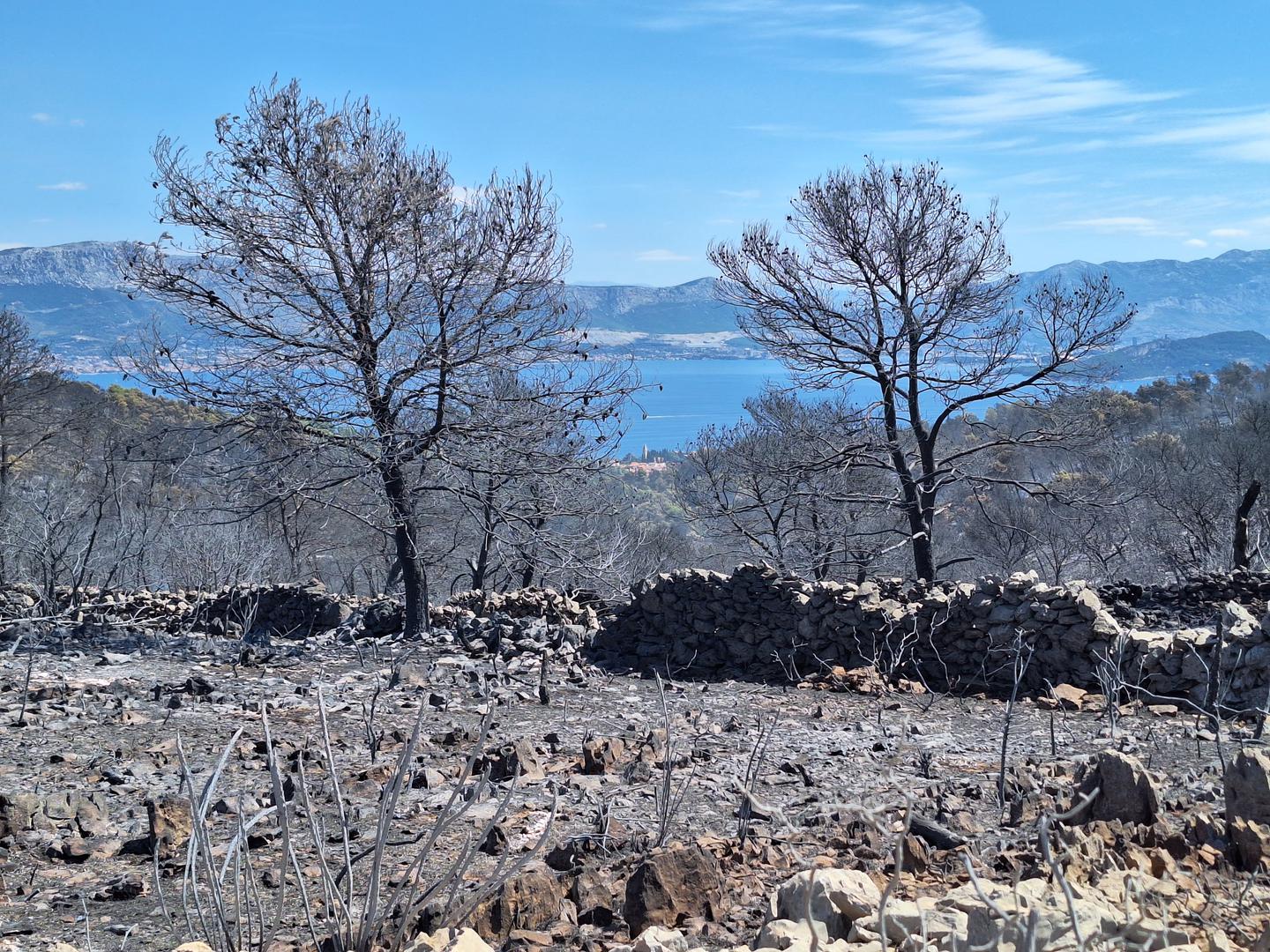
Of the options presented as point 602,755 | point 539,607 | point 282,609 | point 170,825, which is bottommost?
point 282,609

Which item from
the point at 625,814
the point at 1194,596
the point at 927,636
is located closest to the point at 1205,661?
the point at 927,636

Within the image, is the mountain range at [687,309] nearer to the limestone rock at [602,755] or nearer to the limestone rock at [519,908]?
the limestone rock at [602,755]

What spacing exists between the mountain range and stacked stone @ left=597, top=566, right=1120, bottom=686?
3365 mm

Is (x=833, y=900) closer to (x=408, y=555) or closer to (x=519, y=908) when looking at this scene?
(x=519, y=908)

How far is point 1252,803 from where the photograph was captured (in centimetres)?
415

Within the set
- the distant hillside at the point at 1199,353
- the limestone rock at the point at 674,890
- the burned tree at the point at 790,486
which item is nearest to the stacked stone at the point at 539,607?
the burned tree at the point at 790,486

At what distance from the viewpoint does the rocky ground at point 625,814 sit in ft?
10.1

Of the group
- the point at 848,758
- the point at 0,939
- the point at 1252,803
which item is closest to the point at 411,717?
the point at 848,758

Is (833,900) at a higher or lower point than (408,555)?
lower

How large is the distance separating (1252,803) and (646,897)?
2620 mm

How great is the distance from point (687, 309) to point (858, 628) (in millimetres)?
59010

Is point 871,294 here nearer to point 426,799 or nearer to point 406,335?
point 406,335

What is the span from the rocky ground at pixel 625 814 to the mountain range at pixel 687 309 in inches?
212

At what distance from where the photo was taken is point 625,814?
4941 mm
